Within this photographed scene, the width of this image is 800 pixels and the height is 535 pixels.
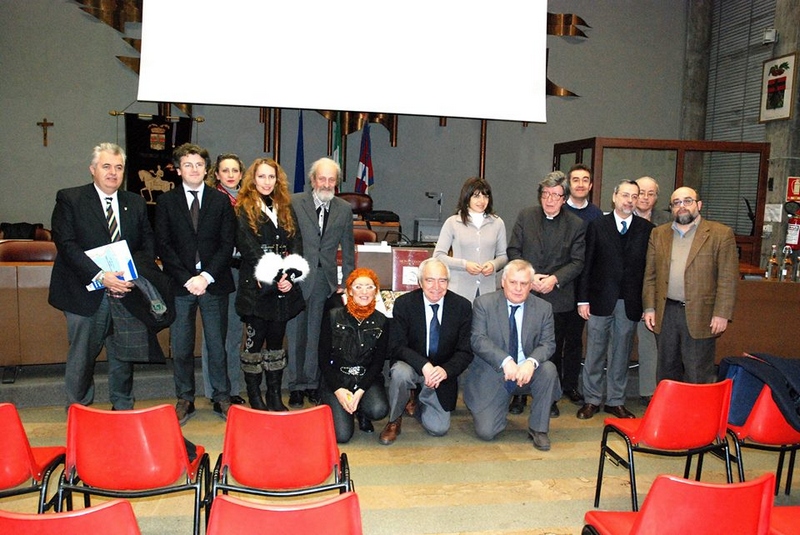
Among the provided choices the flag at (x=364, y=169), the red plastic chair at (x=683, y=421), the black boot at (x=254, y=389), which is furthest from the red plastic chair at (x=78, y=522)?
the flag at (x=364, y=169)

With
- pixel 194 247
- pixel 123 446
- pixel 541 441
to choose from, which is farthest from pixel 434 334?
pixel 123 446

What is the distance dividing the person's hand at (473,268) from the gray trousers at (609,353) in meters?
0.77

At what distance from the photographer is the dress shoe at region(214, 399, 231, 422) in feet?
12.3

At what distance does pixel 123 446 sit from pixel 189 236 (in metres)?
1.64

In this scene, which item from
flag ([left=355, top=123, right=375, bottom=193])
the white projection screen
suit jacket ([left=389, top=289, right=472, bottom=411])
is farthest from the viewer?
flag ([left=355, top=123, right=375, bottom=193])

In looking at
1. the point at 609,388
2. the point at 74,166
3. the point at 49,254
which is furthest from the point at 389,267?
the point at 74,166

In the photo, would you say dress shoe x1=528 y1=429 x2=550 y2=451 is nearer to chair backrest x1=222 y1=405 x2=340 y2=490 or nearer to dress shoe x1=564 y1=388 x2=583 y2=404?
dress shoe x1=564 y1=388 x2=583 y2=404

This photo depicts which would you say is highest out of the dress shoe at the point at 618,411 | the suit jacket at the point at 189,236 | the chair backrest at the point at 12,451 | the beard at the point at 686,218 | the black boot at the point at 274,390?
the beard at the point at 686,218

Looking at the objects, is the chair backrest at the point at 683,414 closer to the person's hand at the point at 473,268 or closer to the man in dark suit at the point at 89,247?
the person's hand at the point at 473,268

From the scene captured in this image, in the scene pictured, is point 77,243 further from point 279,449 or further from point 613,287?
point 613,287

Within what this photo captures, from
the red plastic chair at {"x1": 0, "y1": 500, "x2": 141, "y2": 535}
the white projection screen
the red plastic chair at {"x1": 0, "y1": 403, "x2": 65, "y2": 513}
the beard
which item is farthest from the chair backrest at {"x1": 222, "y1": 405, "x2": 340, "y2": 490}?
the white projection screen

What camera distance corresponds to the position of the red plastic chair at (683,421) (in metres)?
2.47

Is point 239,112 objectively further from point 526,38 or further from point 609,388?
point 609,388

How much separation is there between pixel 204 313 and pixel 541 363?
75.9 inches
